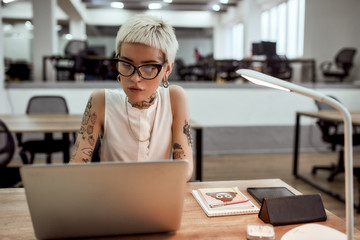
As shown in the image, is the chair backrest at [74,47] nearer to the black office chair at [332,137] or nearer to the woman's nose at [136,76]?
the black office chair at [332,137]

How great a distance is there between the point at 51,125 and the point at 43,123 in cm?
13

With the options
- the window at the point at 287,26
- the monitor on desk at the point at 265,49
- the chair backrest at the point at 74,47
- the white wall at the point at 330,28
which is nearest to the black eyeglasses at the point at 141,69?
the monitor on desk at the point at 265,49

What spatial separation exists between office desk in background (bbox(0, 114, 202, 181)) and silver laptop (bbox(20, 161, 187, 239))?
1.88 metres

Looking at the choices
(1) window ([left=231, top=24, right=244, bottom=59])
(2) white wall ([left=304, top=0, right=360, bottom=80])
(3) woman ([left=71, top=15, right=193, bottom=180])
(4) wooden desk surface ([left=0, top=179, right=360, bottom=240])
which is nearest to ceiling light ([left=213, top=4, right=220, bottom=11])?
(1) window ([left=231, top=24, right=244, bottom=59])

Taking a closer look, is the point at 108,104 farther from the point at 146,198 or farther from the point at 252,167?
the point at 252,167

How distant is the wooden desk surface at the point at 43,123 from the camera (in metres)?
2.49

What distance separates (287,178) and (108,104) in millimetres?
2922

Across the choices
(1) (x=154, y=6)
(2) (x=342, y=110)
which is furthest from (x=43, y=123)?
(1) (x=154, y=6)

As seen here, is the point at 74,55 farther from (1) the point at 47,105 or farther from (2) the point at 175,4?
(2) the point at 175,4

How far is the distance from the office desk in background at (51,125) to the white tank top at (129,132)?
1249 mm

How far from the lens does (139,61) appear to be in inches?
44.8

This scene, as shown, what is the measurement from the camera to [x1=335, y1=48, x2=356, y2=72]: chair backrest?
7.37 metres

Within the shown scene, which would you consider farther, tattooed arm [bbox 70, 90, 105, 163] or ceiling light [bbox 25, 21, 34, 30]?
ceiling light [bbox 25, 21, 34, 30]

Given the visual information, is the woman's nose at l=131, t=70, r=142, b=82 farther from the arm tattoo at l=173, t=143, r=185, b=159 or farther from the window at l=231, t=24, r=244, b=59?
the window at l=231, t=24, r=244, b=59
